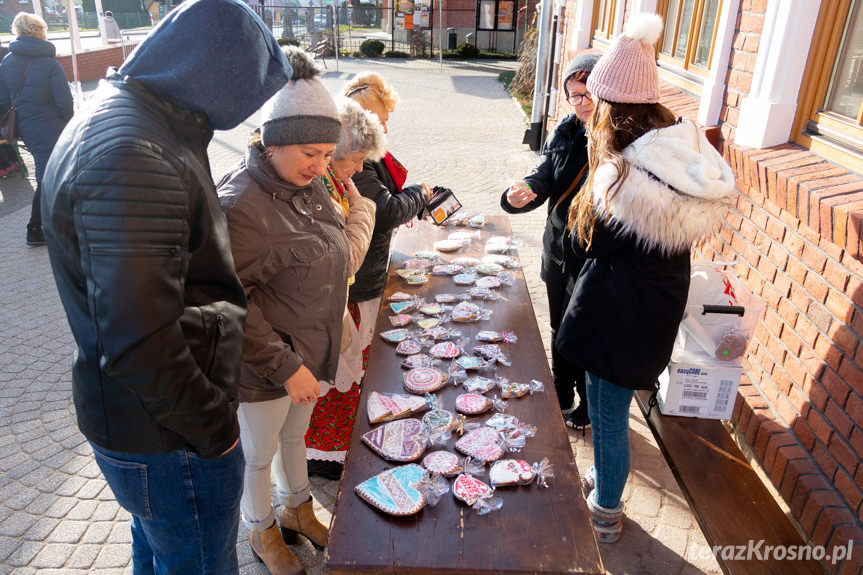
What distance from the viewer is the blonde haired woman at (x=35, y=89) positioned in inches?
228

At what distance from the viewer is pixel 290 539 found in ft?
8.42

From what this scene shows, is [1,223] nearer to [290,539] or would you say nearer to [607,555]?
[290,539]

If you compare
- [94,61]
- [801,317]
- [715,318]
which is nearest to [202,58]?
[715,318]

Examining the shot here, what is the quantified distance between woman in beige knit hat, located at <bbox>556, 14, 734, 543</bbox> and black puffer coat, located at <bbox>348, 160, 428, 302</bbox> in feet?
2.97

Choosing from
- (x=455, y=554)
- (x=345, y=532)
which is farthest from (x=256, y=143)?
(x=455, y=554)

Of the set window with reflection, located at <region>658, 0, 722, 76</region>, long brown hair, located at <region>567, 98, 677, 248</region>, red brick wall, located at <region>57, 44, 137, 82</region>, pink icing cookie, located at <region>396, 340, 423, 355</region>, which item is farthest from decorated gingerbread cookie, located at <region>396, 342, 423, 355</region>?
red brick wall, located at <region>57, 44, 137, 82</region>

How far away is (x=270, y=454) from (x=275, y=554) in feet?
1.52

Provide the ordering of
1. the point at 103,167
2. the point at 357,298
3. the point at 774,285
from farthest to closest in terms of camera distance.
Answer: the point at 357,298 → the point at 774,285 → the point at 103,167

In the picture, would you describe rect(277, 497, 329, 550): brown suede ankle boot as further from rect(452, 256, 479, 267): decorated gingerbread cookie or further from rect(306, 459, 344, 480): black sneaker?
rect(452, 256, 479, 267): decorated gingerbread cookie

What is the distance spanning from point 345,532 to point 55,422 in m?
2.70

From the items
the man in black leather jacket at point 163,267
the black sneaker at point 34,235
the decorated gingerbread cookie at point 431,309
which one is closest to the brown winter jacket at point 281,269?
the man in black leather jacket at point 163,267

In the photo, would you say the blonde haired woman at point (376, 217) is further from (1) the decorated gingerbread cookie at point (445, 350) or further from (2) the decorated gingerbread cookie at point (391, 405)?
(2) the decorated gingerbread cookie at point (391, 405)

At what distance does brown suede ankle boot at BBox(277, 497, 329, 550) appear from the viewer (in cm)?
250

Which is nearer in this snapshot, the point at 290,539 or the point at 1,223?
the point at 290,539
